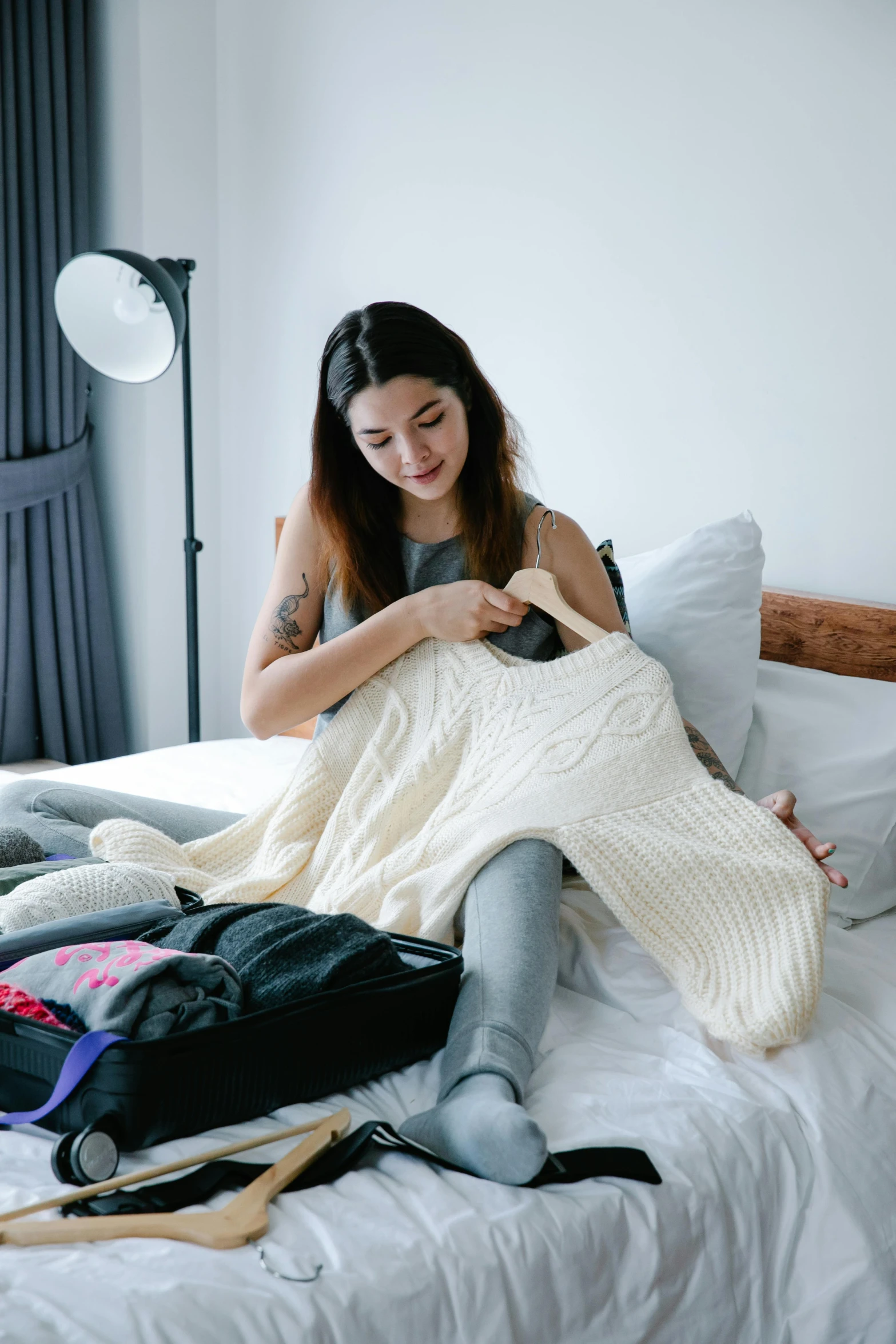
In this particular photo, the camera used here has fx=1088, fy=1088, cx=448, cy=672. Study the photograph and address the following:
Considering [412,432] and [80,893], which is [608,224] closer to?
[412,432]

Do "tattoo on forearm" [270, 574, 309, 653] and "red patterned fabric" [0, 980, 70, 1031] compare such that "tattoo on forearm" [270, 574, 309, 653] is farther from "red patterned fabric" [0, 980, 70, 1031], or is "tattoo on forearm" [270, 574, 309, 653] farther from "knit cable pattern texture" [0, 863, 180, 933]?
"red patterned fabric" [0, 980, 70, 1031]

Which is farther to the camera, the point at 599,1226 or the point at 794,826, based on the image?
the point at 794,826

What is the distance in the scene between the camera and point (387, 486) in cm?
162

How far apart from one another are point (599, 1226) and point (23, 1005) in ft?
1.59

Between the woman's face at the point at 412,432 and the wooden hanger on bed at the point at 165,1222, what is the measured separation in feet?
3.01

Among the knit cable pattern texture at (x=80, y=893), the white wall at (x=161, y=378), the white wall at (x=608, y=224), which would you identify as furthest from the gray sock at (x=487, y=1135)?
the white wall at (x=161, y=378)

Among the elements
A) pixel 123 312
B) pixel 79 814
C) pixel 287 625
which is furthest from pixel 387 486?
pixel 123 312

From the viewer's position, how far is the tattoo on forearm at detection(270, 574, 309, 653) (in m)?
1.54

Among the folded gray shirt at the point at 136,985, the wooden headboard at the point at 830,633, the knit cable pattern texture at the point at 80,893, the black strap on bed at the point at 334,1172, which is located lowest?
the black strap on bed at the point at 334,1172

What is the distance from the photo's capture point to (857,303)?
5.68 feet

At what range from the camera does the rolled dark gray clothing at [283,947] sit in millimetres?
924

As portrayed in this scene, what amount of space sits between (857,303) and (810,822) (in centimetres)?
84

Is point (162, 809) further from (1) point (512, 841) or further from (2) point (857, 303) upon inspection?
(2) point (857, 303)

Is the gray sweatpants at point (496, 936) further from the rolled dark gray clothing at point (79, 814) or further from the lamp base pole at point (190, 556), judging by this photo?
the lamp base pole at point (190, 556)
